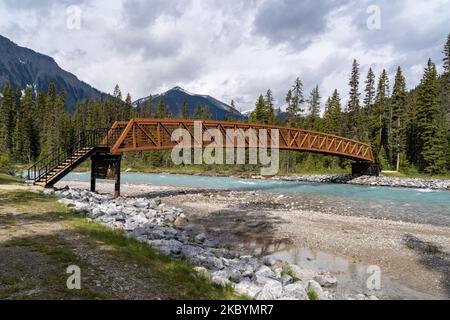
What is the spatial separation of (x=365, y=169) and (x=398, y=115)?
14.8 m

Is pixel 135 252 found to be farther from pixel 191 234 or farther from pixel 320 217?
pixel 320 217

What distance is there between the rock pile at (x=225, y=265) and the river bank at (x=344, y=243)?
0.99 m

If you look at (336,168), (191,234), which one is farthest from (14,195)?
(336,168)

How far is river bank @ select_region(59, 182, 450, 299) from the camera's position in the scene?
9859 mm

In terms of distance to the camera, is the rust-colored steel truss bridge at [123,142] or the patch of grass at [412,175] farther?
the patch of grass at [412,175]

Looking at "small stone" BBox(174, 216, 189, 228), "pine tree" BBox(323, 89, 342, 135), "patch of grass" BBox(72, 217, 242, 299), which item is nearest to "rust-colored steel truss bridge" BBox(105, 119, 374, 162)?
"small stone" BBox(174, 216, 189, 228)

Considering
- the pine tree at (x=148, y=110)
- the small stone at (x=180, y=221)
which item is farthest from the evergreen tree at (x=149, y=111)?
the small stone at (x=180, y=221)

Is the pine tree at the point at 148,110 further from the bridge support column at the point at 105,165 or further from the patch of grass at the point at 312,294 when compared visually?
the patch of grass at the point at 312,294

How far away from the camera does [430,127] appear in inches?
2114

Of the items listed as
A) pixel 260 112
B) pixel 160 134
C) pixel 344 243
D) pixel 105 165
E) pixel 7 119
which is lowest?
pixel 344 243

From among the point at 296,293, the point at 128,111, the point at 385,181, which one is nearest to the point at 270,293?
the point at 296,293

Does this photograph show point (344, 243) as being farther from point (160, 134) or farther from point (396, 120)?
point (396, 120)

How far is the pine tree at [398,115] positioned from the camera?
58.7 meters

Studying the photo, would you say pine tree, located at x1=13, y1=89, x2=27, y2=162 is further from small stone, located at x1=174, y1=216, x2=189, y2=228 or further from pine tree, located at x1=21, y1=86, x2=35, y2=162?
small stone, located at x1=174, y1=216, x2=189, y2=228
